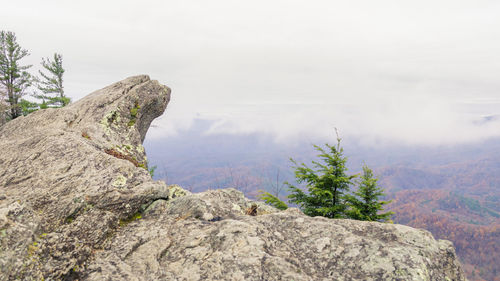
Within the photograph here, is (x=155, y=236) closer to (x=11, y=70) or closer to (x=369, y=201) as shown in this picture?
(x=369, y=201)

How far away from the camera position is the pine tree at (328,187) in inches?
677

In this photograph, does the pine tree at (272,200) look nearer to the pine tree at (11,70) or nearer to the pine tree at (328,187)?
the pine tree at (328,187)

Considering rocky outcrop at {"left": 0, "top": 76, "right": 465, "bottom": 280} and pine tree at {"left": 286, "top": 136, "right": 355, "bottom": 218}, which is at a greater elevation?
rocky outcrop at {"left": 0, "top": 76, "right": 465, "bottom": 280}

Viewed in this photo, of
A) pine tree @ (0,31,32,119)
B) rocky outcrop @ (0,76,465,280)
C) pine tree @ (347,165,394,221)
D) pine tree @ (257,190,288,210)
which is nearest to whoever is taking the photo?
rocky outcrop @ (0,76,465,280)

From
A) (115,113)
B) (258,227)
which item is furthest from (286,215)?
(115,113)

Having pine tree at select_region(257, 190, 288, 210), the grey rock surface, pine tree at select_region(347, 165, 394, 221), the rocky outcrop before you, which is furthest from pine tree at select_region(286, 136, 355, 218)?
the grey rock surface

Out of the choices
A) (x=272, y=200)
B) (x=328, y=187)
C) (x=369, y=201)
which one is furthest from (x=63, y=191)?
(x=369, y=201)

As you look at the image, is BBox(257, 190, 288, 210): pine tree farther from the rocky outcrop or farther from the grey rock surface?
the grey rock surface

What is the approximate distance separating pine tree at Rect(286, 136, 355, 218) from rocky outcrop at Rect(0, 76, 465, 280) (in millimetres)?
8109

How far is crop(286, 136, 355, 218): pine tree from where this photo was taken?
677 inches

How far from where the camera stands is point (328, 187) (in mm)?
18219

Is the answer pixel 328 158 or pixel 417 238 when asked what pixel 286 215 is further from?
pixel 328 158

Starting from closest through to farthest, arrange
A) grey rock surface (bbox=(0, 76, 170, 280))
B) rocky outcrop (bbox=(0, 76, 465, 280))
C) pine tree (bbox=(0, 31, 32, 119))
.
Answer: grey rock surface (bbox=(0, 76, 170, 280)), rocky outcrop (bbox=(0, 76, 465, 280)), pine tree (bbox=(0, 31, 32, 119))

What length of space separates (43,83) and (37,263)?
58.7m
